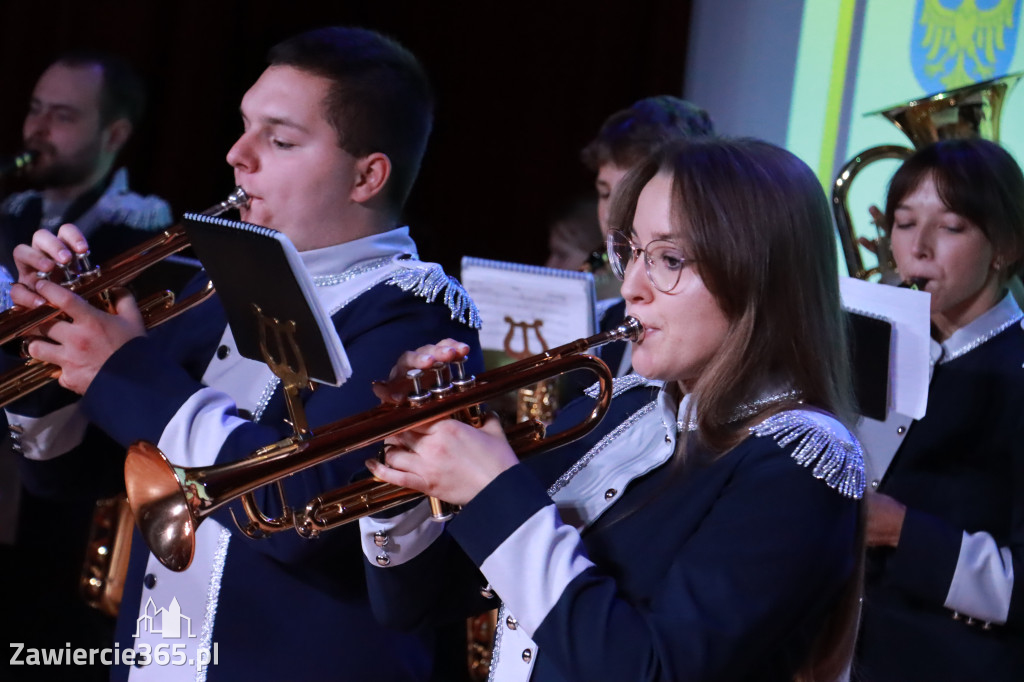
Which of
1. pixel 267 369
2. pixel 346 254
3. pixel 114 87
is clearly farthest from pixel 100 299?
pixel 114 87

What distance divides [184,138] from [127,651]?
254 centimetres

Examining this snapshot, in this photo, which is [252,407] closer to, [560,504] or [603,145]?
[560,504]

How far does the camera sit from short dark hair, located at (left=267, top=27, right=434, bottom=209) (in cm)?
196

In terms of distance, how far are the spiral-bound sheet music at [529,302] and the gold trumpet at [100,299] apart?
0.82m

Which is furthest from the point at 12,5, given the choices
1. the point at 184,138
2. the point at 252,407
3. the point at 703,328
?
the point at 703,328

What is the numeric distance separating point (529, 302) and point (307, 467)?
1374 mm

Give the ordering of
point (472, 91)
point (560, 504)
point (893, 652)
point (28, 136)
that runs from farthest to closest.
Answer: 1. point (472, 91)
2. point (28, 136)
3. point (893, 652)
4. point (560, 504)

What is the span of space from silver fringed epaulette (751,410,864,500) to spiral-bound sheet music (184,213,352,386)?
530mm

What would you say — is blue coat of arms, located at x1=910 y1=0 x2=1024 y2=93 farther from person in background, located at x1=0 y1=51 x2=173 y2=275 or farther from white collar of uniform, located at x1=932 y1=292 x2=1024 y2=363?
person in background, located at x1=0 y1=51 x2=173 y2=275

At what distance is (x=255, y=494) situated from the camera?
1689 millimetres

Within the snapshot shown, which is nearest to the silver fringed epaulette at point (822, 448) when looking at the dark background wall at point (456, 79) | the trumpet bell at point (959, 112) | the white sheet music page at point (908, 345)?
Answer: the white sheet music page at point (908, 345)

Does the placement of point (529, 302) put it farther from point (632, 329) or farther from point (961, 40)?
point (961, 40)

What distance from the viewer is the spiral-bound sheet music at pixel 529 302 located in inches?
106

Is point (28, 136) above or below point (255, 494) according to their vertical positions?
above
